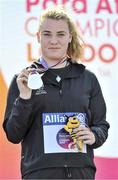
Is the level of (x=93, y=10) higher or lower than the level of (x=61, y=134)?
higher

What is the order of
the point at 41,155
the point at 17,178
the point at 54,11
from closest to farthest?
the point at 41,155
the point at 54,11
the point at 17,178

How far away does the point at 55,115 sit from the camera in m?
2.14

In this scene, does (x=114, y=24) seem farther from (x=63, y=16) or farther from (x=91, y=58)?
(x=63, y=16)

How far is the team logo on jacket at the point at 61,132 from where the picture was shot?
2.13m

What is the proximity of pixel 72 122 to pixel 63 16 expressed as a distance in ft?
1.61

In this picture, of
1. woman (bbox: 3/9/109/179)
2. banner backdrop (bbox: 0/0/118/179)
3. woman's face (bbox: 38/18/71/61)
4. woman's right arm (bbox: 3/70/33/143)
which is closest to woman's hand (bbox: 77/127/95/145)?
woman (bbox: 3/9/109/179)

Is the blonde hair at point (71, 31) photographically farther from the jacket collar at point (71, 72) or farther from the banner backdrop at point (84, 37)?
the banner backdrop at point (84, 37)

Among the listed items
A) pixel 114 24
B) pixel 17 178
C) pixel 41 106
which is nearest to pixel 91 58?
pixel 114 24

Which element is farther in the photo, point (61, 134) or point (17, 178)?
point (17, 178)

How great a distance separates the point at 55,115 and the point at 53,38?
35cm

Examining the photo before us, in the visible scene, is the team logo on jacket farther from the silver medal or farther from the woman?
the silver medal

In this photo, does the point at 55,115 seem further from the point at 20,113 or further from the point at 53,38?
the point at 53,38

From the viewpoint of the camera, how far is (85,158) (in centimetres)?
216

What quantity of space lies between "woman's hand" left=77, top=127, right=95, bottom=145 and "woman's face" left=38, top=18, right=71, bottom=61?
353 millimetres
